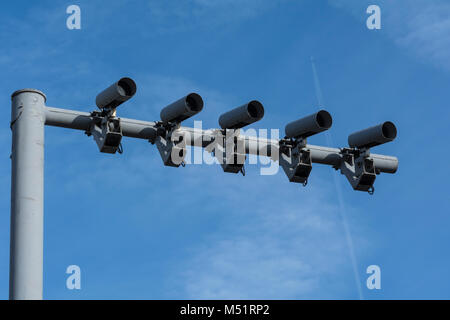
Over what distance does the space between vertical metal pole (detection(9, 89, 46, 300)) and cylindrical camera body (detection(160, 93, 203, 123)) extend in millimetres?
1967

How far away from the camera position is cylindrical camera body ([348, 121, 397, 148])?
17703mm

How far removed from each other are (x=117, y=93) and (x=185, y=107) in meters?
1.03

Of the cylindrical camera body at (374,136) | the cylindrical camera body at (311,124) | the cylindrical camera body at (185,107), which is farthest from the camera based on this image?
the cylindrical camera body at (374,136)

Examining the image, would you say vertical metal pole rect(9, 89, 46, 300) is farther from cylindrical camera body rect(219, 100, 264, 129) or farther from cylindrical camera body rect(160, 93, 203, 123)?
cylindrical camera body rect(219, 100, 264, 129)

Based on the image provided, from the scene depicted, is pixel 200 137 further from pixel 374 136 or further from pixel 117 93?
pixel 374 136

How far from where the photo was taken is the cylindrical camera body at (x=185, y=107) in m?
16.2

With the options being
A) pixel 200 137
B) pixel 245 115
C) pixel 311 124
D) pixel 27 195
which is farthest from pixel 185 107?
pixel 27 195

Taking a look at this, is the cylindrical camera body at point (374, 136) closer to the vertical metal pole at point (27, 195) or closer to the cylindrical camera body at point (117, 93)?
the cylindrical camera body at point (117, 93)

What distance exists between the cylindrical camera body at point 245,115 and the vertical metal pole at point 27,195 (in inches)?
116

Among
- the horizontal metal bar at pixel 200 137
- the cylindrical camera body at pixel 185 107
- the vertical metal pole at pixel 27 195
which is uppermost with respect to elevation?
the cylindrical camera body at pixel 185 107

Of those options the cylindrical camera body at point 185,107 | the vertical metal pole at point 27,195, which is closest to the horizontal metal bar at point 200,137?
the cylindrical camera body at point 185,107

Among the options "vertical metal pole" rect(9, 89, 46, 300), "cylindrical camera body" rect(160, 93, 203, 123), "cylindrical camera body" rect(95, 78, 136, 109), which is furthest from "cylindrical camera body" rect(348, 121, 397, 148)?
"vertical metal pole" rect(9, 89, 46, 300)
